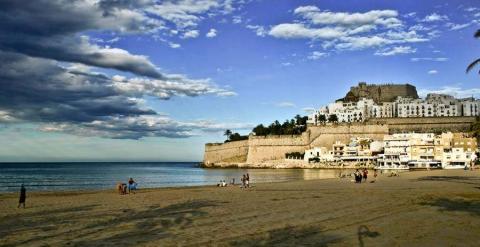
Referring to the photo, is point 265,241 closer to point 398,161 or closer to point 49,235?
point 49,235

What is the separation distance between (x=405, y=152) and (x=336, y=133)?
1887cm

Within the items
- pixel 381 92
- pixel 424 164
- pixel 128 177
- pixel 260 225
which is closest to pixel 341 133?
pixel 424 164

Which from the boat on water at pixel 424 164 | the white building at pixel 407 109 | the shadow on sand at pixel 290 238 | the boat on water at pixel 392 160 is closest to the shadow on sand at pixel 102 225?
the shadow on sand at pixel 290 238

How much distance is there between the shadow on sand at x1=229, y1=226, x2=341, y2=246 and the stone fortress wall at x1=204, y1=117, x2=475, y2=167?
83354mm

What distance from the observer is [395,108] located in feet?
367

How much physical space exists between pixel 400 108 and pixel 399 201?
101 metres

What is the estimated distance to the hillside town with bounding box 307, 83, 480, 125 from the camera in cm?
10744

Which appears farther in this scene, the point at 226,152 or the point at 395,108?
the point at 395,108

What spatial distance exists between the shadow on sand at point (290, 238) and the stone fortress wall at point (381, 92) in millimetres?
118687

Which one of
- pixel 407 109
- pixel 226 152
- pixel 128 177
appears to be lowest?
pixel 128 177

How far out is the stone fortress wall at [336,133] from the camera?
89000mm

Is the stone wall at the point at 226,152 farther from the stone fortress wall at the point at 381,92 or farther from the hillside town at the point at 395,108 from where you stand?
the stone fortress wall at the point at 381,92

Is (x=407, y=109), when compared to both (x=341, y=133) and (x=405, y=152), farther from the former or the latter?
(x=405, y=152)

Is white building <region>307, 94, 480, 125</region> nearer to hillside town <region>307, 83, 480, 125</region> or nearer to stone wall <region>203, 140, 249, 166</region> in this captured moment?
hillside town <region>307, 83, 480, 125</region>
